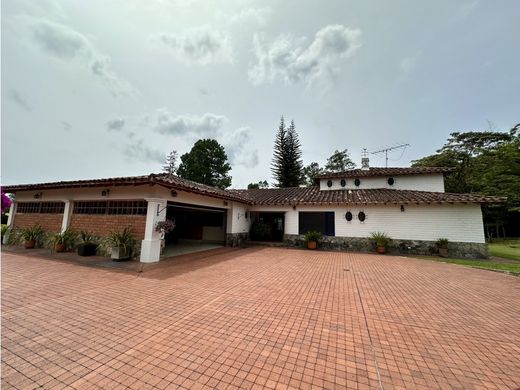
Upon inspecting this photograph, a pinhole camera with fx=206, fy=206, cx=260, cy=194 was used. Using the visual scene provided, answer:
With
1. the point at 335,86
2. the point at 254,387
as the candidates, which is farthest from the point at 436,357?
the point at 335,86

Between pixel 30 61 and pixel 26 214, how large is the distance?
29.8 feet

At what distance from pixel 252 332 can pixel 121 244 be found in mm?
6971

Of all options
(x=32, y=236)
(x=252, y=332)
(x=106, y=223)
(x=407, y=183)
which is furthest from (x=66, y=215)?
(x=407, y=183)

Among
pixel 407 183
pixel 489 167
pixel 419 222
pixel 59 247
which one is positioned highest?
pixel 489 167

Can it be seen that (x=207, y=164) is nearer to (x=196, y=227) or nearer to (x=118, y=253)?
(x=196, y=227)

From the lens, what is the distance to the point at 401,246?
12.1 metres

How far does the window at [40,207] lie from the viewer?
10.9 meters

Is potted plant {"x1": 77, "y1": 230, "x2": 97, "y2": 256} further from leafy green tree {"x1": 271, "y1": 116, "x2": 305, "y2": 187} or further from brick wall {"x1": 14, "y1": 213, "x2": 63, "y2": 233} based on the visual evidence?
leafy green tree {"x1": 271, "y1": 116, "x2": 305, "y2": 187}

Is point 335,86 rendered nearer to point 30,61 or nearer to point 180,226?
point 30,61

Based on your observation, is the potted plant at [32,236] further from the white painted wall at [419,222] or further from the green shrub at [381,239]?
the green shrub at [381,239]

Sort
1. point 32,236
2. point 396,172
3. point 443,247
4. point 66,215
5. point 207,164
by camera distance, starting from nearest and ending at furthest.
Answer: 1. point 66,215
2. point 32,236
3. point 443,247
4. point 396,172
5. point 207,164

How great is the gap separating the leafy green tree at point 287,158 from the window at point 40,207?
24.7 meters

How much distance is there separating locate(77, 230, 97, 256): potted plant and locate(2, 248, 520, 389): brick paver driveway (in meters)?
2.38

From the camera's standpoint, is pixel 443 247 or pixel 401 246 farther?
pixel 401 246
